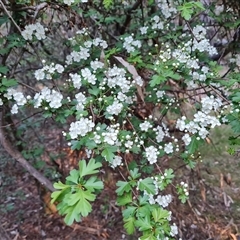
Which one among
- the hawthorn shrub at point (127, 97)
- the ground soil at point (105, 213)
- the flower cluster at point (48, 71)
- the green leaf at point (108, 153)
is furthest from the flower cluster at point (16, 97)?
the ground soil at point (105, 213)

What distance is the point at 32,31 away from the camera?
1.57 m

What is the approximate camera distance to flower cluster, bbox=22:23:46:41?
5.11 ft

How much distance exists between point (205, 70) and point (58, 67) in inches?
22.5

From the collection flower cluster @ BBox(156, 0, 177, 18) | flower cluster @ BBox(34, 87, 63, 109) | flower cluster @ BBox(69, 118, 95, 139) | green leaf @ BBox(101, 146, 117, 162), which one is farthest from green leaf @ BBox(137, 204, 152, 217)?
flower cluster @ BBox(156, 0, 177, 18)

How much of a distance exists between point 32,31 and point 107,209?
1324 millimetres

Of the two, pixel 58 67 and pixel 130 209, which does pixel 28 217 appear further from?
pixel 130 209

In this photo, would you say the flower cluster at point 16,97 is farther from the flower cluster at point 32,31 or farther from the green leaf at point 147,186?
the green leaf at point 147,186

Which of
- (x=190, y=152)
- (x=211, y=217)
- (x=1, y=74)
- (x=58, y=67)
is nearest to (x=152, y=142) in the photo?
(x=190, y=152)

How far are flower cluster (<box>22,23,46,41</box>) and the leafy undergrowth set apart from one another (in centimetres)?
94

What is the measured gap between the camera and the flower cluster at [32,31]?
1.56 meters

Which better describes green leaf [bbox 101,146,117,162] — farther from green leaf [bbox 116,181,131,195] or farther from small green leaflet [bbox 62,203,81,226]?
small green leaflet [bbox 62,203,81,226]

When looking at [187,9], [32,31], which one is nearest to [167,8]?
[187,9]

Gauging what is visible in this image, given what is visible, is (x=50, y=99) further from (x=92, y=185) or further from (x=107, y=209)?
(x=107, y=209)

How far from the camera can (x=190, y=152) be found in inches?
55.1
